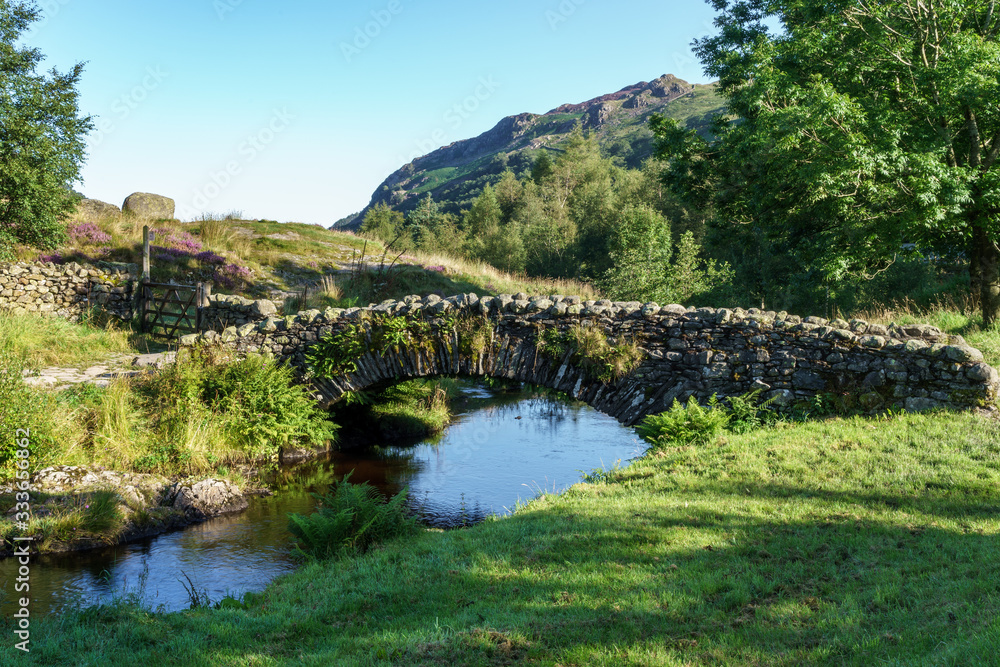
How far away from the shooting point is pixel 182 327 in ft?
54.0

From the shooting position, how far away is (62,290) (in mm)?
17000

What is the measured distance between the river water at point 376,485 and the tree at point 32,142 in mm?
11438

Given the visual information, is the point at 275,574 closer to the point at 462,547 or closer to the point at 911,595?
the point at 462,547

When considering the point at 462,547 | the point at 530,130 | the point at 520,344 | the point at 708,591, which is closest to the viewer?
the point at 708,591

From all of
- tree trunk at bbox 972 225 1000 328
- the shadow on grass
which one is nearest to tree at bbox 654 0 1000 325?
tree trunk at bbox 972 225 1000 328

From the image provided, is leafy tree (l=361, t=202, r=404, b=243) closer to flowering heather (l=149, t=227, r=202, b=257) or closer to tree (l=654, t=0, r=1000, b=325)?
flowering heather (l=149, t=227, r=202, b=257)

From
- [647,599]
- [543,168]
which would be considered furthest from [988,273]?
[543,168]

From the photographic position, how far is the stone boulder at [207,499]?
29.3 feet

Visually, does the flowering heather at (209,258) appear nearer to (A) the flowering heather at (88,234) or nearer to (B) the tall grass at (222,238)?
(B) the tall grass at (222,238)

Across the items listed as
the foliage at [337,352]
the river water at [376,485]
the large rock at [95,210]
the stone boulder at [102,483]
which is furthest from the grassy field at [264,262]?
Result: the stone boulder at [102,483]

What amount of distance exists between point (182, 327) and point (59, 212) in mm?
5260

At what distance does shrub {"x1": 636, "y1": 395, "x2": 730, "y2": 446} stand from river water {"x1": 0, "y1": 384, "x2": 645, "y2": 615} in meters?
0.73

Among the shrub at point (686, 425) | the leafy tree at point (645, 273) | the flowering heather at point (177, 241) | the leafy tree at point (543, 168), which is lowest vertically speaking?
the shrub at point (686, 425)

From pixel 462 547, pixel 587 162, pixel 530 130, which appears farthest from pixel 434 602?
pixel 530 130
